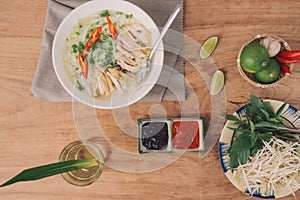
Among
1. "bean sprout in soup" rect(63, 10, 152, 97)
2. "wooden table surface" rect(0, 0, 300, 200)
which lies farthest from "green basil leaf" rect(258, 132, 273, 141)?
"bean sprout in soup" rect(63, 10, 152, 97)

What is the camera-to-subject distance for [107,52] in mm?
1372

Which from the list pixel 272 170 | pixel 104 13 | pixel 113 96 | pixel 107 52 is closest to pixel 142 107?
pixel 113 96

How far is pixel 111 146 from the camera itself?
4.62ft

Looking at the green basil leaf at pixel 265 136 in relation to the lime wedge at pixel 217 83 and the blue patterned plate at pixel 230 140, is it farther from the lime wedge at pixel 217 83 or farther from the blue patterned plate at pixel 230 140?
the lime wedge at pixel 217 83

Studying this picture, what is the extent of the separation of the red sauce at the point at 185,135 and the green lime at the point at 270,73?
0.25 meters

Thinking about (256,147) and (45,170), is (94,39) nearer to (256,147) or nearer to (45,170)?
(45,170)

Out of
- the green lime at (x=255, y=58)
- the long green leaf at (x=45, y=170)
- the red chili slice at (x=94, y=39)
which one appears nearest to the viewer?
the long green leaf at (x=45, y=170)

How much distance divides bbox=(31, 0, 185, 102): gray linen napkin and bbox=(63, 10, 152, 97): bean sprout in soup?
6 centimetres

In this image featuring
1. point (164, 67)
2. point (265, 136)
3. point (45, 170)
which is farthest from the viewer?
point (164, 67)

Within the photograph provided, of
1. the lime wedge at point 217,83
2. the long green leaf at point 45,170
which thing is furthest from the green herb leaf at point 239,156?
the long green leaf at point 45,170

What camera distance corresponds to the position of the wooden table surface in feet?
4.59

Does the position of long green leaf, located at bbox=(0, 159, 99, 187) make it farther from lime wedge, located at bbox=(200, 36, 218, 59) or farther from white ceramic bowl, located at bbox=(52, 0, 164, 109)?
lime wedge, located at bbox=(200, 36, 218, 59)

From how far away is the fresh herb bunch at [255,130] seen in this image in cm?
128

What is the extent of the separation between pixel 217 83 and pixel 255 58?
167 millimetres
